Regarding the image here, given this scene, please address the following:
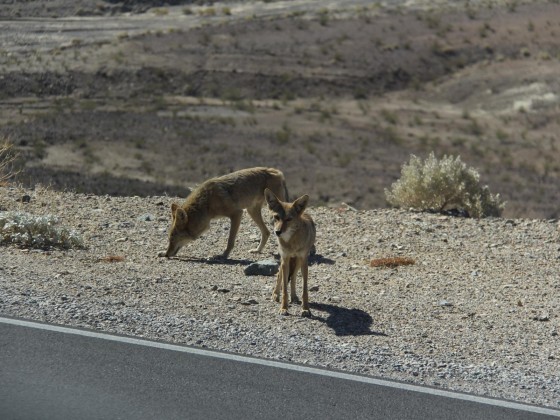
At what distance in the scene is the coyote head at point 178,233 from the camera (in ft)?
41.4

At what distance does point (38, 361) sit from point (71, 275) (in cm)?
296

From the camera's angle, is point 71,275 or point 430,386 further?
point 71,275

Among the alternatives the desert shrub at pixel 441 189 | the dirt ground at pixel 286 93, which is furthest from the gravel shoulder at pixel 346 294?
the dirt ground at pixel 286 93

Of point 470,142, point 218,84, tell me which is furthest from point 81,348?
point 218,84

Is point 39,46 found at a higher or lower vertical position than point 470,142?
higher

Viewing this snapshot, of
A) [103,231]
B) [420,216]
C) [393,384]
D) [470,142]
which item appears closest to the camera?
[393,384]

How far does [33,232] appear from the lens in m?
11.8

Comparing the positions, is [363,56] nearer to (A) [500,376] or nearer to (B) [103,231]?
(B) [103,231]

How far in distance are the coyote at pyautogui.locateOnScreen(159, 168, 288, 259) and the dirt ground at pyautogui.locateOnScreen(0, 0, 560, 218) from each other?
1296 centimetres

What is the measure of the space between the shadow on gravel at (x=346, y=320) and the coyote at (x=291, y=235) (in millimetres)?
265

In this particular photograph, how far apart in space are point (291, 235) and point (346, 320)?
37.9 inches

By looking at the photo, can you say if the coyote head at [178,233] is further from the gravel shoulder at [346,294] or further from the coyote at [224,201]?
the gravel shoulder at [346,294]

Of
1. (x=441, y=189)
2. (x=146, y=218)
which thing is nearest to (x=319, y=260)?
(x=146, y=218)

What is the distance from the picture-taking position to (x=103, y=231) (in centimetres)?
1345
